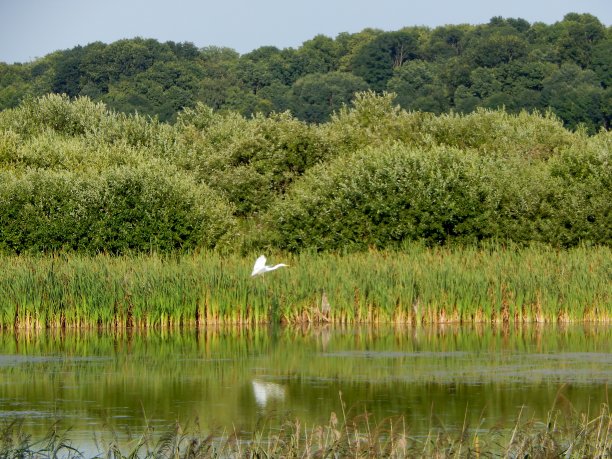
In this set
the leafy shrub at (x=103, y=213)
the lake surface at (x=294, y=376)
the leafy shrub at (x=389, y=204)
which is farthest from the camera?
the leafy shrub at (x=389, y=204)

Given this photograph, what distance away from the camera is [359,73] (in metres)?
126

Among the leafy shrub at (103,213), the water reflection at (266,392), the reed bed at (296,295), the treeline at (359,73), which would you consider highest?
the treeline at (359,73)

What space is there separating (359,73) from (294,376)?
108 meters

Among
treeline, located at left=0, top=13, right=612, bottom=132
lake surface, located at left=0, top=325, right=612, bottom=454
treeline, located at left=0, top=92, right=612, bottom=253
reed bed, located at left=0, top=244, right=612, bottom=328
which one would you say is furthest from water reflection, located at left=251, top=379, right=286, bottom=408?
treeline, located at left=0, top=13, right=612, bottom=132

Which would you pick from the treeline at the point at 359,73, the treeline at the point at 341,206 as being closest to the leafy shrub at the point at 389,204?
the treeline at the point at 341,206

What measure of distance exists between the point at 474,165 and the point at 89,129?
73.4 feet

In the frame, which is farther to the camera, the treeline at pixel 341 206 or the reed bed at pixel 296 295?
the treeline at pixel 341 206

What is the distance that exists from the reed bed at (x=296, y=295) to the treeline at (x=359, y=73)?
57396 millimetres

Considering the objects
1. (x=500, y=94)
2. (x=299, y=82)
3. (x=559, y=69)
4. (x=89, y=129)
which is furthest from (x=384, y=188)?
(x=299, y=82)

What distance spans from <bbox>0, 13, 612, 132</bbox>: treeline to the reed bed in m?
57.4

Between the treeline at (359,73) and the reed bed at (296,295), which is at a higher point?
the treeline at (359,73)

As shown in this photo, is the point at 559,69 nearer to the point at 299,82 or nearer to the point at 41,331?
the point at 299,82

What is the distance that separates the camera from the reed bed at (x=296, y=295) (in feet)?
88.6

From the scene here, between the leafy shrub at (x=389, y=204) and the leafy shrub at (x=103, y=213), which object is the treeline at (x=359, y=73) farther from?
the leafy shrub at (x=103, y=213)
